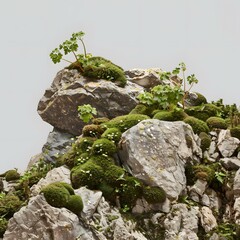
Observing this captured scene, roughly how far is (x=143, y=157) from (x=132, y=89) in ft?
25.6

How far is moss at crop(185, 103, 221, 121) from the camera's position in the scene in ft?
70.2

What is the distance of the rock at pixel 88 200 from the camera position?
14.1 metres

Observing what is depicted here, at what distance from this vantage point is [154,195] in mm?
15344

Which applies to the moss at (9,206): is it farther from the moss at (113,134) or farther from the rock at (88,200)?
the moss at (113,134)

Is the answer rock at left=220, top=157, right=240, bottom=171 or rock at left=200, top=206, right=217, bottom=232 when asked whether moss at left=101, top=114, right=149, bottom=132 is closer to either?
rock at left=220, top=157, right=240, bottom=171

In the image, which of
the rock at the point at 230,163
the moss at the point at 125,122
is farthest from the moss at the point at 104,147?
the rock at the point at 230,163

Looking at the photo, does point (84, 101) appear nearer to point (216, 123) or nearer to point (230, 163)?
point (216, 123)

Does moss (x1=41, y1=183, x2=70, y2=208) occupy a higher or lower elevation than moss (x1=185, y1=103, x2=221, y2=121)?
lower

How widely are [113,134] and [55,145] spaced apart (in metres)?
6.25

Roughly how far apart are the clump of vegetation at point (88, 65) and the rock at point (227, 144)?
7168 millimetres

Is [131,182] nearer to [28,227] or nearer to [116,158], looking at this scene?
[116,158]

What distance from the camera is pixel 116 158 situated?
16.9 m

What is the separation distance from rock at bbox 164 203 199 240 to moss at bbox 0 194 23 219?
5.59 m

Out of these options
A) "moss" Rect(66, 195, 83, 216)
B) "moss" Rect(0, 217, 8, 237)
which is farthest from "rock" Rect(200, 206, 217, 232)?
"moss" Rect(0, 217, 8, 237)
